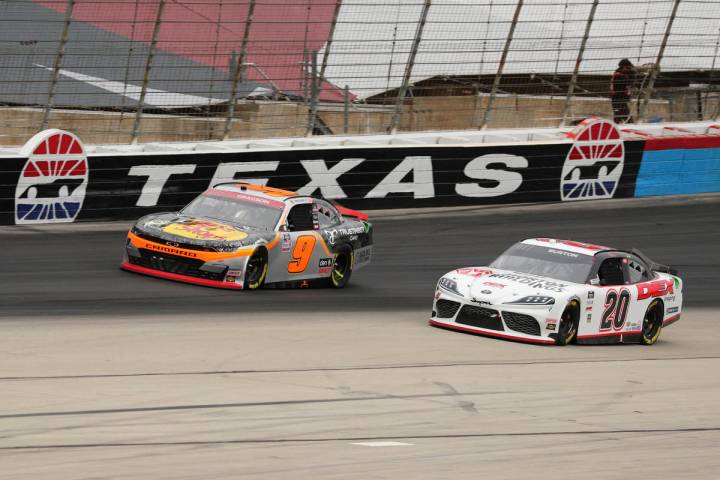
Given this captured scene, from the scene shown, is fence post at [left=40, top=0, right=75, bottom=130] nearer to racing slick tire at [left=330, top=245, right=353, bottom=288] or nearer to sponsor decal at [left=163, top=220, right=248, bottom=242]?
sponsor decal at [left=163, top=220, right=248, bottom=242]

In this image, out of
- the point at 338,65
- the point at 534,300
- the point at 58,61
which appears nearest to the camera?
the point at 534,300

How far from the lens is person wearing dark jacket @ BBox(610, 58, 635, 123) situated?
2584 centimetres

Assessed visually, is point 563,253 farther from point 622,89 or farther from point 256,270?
point 622,89

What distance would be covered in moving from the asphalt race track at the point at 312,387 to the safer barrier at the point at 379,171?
155 cm

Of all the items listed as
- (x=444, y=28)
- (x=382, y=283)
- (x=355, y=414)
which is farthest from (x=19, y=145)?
(x=355, y=414)

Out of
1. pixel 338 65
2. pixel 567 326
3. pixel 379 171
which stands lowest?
pixel 567 326

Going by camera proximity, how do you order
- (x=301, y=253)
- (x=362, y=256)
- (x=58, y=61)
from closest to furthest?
(x=301, y=253), (x=362, y=256), (x=58, y=61)

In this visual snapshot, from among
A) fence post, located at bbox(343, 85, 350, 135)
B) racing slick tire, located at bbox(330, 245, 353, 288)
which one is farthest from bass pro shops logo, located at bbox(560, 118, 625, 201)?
racing slick tire, located at bbox(330, 245, 353, 288)

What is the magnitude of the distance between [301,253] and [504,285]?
3.25 m

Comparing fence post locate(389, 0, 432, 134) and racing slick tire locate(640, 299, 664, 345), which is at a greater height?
fence post locate(389, 0, 432, 134)

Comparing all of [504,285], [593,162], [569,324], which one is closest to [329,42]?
[593,162]

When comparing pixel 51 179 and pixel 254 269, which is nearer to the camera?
pixel 254 269

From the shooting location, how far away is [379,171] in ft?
73.7

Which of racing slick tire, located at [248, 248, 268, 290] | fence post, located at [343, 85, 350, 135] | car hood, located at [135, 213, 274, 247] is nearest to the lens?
car hood, located at [135, 213, 274, 247]
